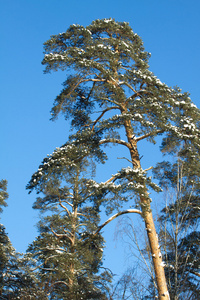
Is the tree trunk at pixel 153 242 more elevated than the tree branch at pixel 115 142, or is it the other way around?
the tree branch at pixel 115 142

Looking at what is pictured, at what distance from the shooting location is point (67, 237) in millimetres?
17281

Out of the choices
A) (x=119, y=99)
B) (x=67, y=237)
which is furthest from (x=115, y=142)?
(x=67, y=237)

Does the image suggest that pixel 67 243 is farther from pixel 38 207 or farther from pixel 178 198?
pixel 178 198

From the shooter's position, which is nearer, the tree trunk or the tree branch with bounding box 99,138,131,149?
the tree trunk

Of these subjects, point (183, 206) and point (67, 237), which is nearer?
point (183, 206)

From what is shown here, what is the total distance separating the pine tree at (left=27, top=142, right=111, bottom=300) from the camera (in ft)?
35.6

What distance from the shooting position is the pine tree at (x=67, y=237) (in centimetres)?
1084

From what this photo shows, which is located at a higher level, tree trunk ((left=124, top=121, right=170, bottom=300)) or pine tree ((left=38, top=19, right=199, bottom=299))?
pine tree ((left=38, top=19, right=199, bottom=299))

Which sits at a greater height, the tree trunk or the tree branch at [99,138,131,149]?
the tree branch at [99,138,131,149]

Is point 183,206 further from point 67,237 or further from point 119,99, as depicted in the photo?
point 67,237

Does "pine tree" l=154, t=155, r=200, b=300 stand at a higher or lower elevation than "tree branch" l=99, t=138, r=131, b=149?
lower

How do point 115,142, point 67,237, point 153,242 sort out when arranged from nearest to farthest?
point 153,242, point 115,142, point 67,237

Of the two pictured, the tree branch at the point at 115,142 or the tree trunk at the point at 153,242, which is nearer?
the tree trunk at the point at 153,242

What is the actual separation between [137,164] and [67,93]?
Result: 11.4ft
